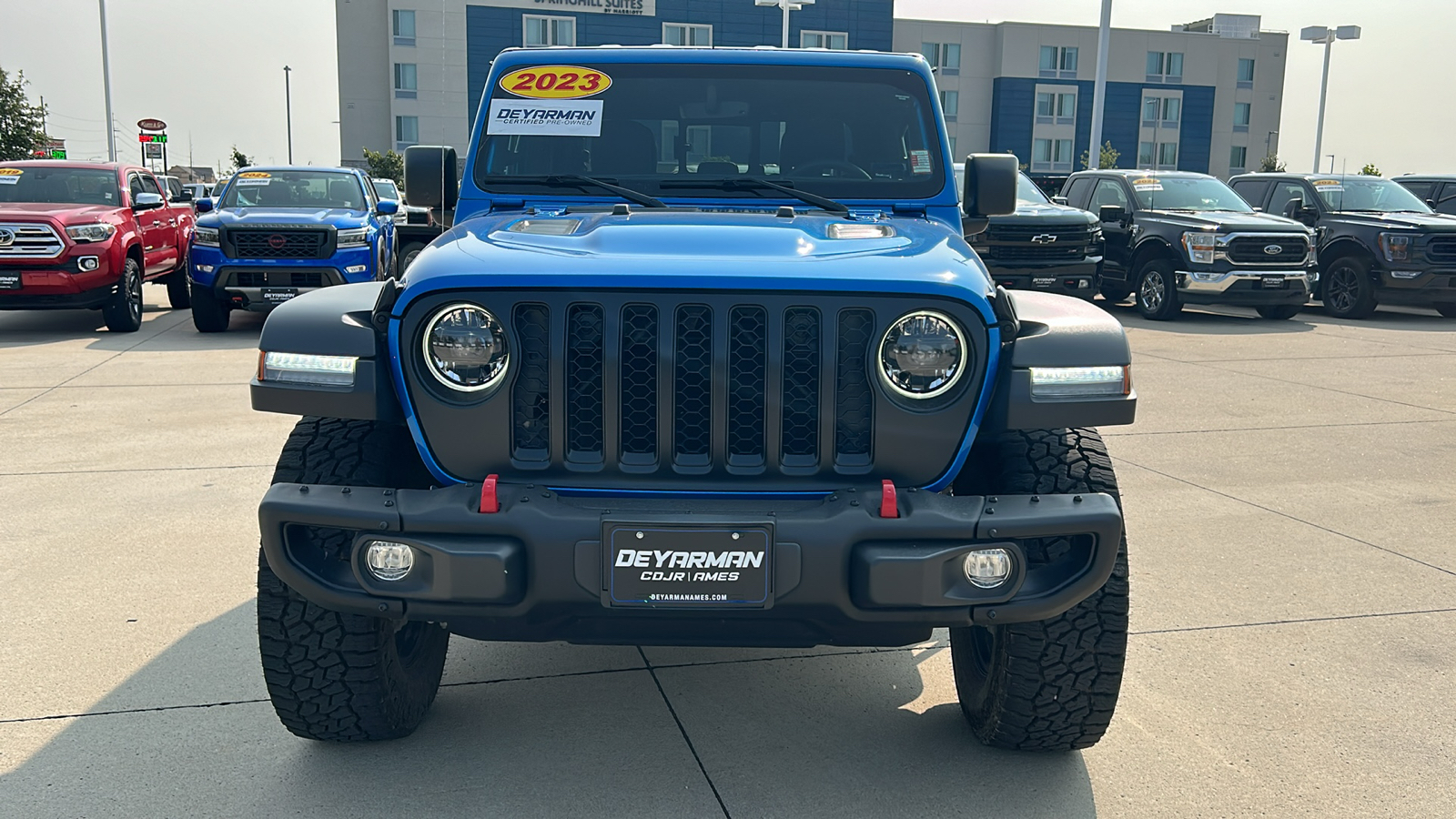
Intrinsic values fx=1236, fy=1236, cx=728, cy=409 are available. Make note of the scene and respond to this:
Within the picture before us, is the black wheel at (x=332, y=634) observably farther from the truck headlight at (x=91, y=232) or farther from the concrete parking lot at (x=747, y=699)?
the truck headlight at (x=91, y=232)

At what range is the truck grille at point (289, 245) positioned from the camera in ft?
40.6

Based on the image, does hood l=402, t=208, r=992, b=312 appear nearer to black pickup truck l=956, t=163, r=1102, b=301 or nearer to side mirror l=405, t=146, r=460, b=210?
side mirror l=405, t=146, r=460, b=210

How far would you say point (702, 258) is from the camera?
9.23 ft

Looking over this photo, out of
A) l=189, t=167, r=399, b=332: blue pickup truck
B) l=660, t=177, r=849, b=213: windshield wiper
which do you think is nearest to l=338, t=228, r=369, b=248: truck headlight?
l=189, t=167, r=399, b=332: blue pickup truck

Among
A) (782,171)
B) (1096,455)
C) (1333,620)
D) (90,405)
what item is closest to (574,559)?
(1096,455)

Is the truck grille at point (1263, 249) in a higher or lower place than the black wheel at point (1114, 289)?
higher

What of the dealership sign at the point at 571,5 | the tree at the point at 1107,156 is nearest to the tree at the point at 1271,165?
the tree at the point at 1107,156

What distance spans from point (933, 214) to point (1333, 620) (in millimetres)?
1995

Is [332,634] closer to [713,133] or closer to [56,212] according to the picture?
[713,133]

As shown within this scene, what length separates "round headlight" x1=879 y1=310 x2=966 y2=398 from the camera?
8.89 feet

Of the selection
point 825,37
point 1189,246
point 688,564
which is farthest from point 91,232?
point 825,37

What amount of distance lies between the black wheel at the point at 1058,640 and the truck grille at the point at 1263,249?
12.3 m

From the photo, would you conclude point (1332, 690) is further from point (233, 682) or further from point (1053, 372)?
point (233, 682)

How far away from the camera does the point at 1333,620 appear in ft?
14.1
